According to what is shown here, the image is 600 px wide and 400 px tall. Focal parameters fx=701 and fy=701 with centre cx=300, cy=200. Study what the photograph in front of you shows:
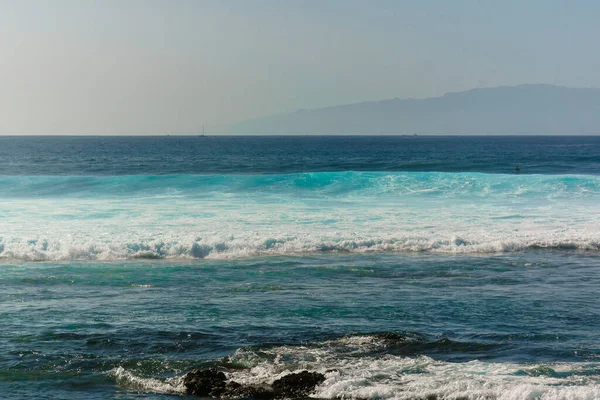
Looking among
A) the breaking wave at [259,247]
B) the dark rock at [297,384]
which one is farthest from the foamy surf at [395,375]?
the breaking wave at [259,247]

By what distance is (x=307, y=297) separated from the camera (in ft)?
52.1

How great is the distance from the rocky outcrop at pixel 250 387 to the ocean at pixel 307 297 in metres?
0.20

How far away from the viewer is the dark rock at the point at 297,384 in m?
10.2

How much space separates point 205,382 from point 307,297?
5748 mm

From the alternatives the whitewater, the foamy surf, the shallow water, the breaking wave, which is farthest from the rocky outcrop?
the whitewater

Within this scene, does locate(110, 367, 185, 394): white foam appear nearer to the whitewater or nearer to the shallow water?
the shallow water

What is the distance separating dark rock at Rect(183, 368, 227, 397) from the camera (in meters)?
10.2

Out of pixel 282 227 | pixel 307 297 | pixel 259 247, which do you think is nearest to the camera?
pixel 307 297

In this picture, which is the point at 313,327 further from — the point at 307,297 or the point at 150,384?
the point at 150,384

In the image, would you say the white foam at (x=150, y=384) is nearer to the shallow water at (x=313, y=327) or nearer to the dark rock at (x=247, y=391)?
the shallow water at (x=313, y=327)

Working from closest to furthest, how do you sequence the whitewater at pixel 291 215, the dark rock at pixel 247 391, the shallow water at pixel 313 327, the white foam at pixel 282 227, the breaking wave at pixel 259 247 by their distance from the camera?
the dark rock at pixel 247 391 → the shallow water at pixel 313 327 → the breaking wave at pixel 259 247 → the white foam at pixel 282 227 → the whitewater at pixel 291 215

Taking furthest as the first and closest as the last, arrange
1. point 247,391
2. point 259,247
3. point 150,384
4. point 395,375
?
point 259,247 → point 395,375 → point 150,384 → point 247,391

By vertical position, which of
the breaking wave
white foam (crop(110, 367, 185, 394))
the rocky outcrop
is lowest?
white foam (crop(110, 367, 185, 394))

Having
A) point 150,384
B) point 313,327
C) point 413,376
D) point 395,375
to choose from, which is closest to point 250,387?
point 150,384
